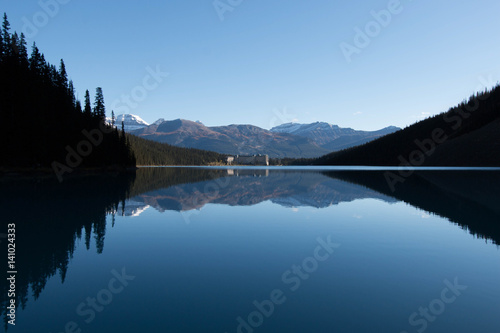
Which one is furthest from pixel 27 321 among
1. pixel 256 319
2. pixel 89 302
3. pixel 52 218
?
pixel 52 218

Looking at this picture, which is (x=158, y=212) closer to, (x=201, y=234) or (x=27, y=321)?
(x=201, y=234)

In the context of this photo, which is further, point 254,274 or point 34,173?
point 34,173

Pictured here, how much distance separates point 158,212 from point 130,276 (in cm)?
1636

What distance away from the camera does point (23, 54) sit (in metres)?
79.1

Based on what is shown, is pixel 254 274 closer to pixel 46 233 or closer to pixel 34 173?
pixel 46 233
